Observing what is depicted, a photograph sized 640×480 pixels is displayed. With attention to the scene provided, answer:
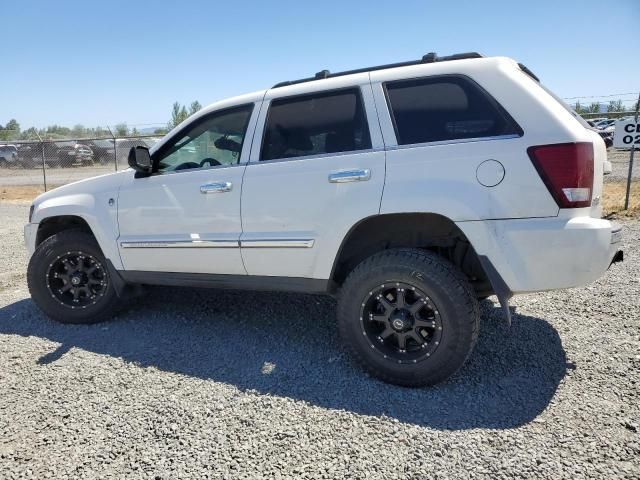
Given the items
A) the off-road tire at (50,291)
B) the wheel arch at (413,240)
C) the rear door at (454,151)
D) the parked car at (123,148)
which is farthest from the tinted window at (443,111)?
the parked car at (123,148)

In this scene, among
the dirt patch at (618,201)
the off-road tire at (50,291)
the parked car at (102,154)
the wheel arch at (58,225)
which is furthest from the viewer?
the parked car at (102,154)

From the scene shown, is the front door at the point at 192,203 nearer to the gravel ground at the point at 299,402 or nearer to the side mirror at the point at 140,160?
the side mirror at the point at 140,160

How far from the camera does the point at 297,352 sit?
11.7 ft

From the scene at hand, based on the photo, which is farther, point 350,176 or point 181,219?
point 181,219

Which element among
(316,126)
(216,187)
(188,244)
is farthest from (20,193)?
(316,126)

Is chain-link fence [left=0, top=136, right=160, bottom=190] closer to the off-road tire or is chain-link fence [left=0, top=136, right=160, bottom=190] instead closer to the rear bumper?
the off-road tire

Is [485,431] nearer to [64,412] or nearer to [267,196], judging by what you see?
Answer: [267,196]

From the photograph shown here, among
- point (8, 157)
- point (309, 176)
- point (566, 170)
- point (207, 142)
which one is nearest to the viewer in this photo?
point (566, 170)

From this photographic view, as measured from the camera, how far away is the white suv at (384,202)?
2.68 m

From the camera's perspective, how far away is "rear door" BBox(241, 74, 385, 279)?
10.0 ft

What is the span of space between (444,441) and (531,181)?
1.49 metres

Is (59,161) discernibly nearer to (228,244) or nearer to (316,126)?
(228,244)

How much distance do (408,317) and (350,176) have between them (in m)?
0.98

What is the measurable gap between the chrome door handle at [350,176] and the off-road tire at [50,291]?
2.32 metres
